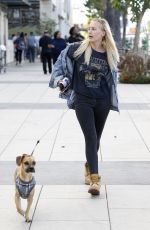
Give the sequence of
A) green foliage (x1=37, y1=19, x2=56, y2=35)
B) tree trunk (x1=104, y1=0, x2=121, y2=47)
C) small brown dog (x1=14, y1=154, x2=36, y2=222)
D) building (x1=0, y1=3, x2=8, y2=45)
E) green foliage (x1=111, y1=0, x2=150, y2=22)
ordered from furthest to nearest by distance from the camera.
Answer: green foliage (x1=37, y1=19, x2=56, y2=35), building (x1=0, y1=3, x2=8, y2=45), tree trunk (x1=104, y1=0, x2=121, y2=47), green foliage (x1=111, y1=0, x2=150, y2=22), small brown dog (x1=14, y1=154, x2=36, y2=222)

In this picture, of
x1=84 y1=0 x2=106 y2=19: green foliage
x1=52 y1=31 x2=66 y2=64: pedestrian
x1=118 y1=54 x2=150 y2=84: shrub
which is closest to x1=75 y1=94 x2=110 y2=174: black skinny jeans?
x1=118 y1=54 x2=150 y2=84: shrub

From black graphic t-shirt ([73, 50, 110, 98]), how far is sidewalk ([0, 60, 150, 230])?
3.49 feet

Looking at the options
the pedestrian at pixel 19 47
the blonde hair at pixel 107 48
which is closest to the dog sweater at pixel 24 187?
the blonde hair at pixel 107 48

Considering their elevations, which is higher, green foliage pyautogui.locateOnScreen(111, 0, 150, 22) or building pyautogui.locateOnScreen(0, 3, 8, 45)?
green foliage pyautogui.locateOnScreen(111, 0, 150, 22)

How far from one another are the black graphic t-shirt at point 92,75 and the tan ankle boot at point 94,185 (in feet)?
2.77

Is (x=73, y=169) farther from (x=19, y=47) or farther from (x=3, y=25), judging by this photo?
(x=3, y=25)

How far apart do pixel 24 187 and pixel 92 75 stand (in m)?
1.64

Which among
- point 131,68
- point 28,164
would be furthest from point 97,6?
point 28,164

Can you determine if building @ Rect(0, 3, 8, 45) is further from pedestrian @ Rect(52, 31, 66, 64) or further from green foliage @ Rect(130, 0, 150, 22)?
green foliage @ Rect(130, 0, 150, 22)

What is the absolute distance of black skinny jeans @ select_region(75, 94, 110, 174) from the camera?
6.36m

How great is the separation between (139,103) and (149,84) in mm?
6355

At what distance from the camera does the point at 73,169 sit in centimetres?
745

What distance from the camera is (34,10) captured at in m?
56.4

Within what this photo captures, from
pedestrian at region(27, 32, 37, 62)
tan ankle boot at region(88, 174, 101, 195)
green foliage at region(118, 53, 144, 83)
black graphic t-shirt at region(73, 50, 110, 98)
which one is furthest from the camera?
pedestrian at region(27, 32, 37, 62)
